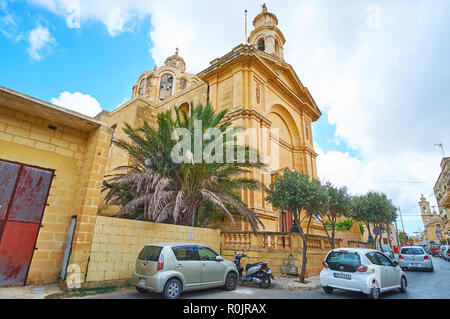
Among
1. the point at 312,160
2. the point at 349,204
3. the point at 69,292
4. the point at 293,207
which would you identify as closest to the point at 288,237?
the point at 293,207

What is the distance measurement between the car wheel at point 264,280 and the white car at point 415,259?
435 inches

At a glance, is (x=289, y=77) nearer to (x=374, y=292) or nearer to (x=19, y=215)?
(x=374, y=292)

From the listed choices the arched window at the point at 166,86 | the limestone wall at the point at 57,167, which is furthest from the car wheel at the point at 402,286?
the arched window at the point at 166,86

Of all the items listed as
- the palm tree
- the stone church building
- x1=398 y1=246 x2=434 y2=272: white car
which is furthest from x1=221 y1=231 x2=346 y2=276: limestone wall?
x1=398 y1=246 x2=434 y2=272: white car

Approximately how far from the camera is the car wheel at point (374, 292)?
635 centimetres

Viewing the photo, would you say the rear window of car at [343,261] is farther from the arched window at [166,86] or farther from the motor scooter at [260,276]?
the arched window at [166,86]

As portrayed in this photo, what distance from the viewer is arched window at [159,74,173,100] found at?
1752 inches

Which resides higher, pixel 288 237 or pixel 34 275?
pixel 288 237

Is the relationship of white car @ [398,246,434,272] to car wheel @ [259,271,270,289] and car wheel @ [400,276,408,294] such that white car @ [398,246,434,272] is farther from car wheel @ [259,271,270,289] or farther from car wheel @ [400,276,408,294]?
car wheel @ [259,271,270,289]

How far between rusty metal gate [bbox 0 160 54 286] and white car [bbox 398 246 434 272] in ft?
56.9

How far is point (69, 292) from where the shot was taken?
19.2 ft

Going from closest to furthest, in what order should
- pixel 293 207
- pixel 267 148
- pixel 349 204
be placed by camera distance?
pixel 293 207 < pixel 349 204 < pixel 267 148
